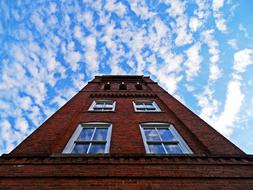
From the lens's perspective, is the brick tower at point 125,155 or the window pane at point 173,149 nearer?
the brick tower at point 125,155

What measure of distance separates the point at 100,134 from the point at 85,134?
53cm

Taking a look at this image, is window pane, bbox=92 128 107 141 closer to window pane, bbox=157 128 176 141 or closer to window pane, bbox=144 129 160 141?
window pane, bbox=144 129 160 141

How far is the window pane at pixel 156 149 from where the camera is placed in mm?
6879

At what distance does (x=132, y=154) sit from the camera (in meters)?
6.02

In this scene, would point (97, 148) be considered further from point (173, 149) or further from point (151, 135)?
point (173, 149)

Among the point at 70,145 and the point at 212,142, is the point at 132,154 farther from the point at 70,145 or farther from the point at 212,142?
the point at 212,142

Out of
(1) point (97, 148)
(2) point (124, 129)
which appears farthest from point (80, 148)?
(2) point (124, 129)

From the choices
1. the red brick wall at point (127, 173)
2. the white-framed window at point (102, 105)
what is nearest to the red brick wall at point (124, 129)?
the white-framed window at point (102, 105)

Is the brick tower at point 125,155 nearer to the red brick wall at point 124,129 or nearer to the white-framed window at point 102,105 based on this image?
the red brick wall at point 124,129

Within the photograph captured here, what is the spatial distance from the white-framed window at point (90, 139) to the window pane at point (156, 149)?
1300 mm

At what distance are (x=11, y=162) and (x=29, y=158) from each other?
1.33ft

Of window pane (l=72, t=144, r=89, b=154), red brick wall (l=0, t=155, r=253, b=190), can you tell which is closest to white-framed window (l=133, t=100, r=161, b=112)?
window pane (l=72, t=144, r=89, b=154)

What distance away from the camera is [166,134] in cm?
819

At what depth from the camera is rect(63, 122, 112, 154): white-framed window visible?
22.6 ft
